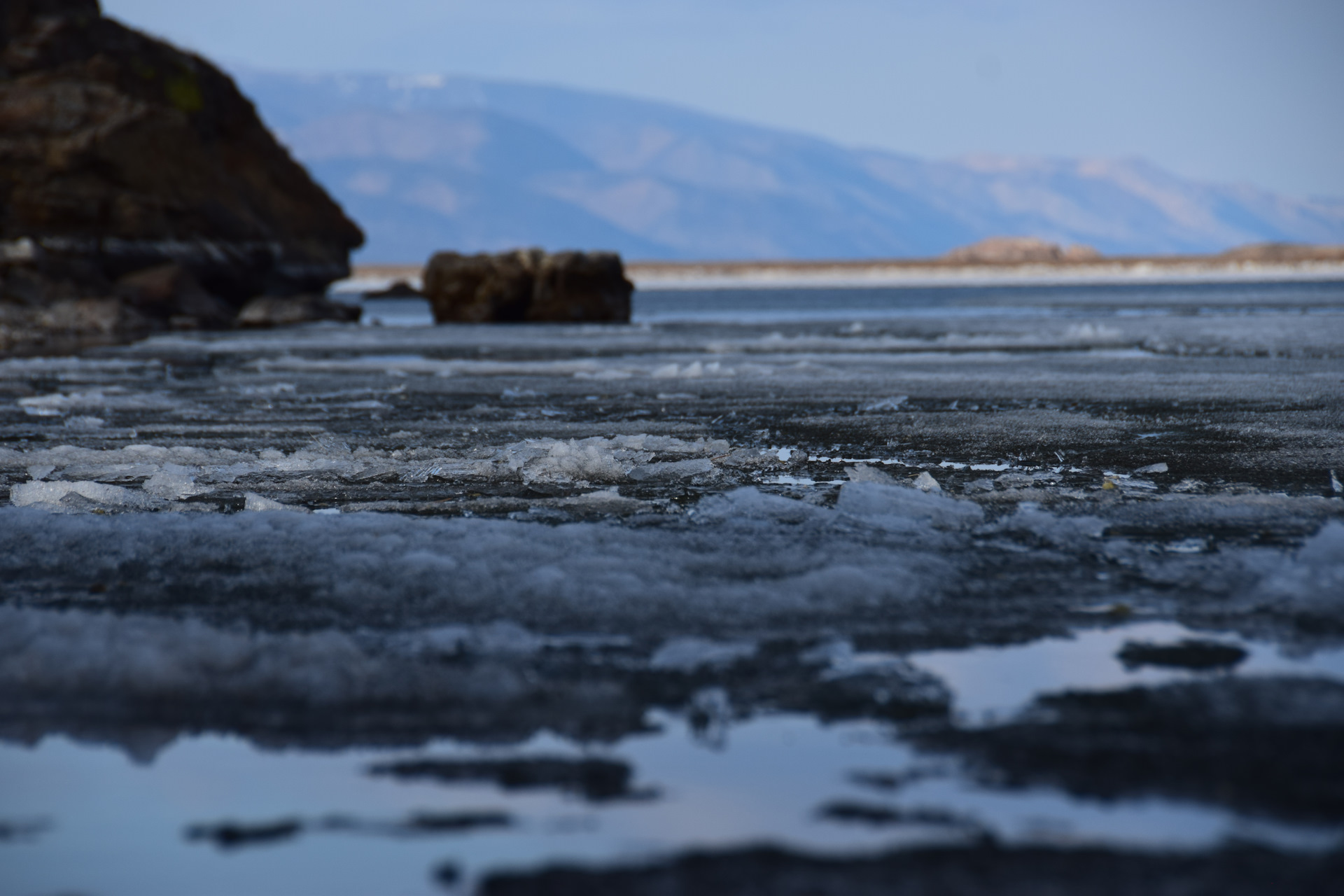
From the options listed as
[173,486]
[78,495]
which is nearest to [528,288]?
[173,486]

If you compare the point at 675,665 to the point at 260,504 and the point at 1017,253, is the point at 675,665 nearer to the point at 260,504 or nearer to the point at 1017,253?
the point at 260,504

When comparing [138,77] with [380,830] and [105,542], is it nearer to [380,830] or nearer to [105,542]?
[105,542]

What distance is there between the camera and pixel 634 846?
1384mm

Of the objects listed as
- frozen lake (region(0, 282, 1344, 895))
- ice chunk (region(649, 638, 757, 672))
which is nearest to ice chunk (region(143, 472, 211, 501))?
frozen lake (region(0, 282, 1344, 895))

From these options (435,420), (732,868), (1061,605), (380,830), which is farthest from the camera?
(435,420)

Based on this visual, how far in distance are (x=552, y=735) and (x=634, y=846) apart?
0.40m

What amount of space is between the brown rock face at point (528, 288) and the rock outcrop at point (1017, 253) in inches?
3314

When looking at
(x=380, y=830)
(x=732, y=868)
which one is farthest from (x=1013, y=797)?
(x=380, y=830)

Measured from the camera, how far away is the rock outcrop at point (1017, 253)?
108500 millimetres

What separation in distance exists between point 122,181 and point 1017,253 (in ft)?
341

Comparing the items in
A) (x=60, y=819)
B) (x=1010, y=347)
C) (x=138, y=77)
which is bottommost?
(x=60, y=819)

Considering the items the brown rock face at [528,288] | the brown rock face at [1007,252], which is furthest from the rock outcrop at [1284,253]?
the brown rock face at [528,288]

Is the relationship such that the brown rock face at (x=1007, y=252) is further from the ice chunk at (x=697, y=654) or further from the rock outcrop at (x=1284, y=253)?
the ice chunk at (x=697, y=654)

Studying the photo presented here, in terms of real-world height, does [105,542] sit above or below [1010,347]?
below
